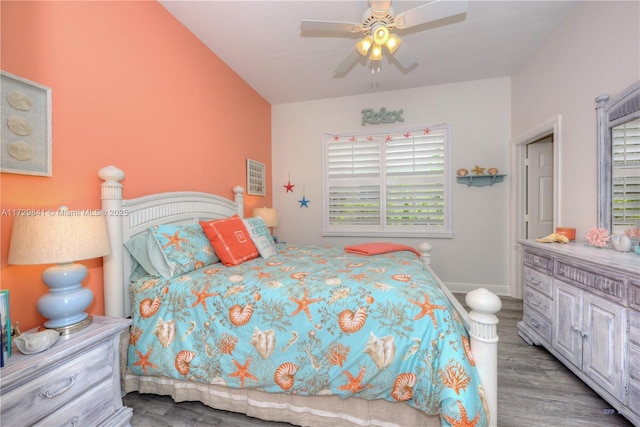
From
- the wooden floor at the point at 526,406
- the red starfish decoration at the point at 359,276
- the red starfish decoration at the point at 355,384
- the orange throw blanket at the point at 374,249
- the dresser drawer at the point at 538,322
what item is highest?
the orange throw blanket at the point at 374,249

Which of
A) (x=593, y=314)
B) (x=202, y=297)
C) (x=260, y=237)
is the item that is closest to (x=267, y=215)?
(x=260, y=237)

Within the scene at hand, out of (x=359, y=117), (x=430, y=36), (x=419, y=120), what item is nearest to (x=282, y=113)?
(x=359, y=117)

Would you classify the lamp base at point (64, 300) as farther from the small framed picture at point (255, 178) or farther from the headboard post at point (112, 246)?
the small framed picture at point (255, 178)

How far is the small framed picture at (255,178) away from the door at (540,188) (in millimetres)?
3487

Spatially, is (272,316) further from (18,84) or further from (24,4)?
(24,4)

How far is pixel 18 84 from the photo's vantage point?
136 centimetres

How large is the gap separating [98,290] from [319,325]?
1.50 meters

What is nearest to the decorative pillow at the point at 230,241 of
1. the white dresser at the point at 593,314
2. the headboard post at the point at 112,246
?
the headboard post at the point at 112,246

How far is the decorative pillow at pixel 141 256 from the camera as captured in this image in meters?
1.80

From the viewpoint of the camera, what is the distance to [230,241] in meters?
2.15

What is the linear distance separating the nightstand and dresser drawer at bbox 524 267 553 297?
285cm

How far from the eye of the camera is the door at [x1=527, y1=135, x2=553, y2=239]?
326 centimetres

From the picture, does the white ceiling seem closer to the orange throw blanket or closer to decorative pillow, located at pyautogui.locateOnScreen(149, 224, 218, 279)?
decorative pillow, located at pyautogui.locateOnScreen(149, 224, 218, 279)

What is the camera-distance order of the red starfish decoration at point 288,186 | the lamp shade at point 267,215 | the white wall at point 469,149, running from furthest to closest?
the red starfish decoration at point 288,186
the white wall at point 469,149
the lamp shade at point 267,215
